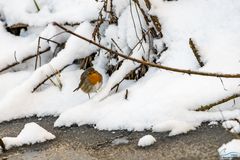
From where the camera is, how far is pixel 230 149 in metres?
2.55

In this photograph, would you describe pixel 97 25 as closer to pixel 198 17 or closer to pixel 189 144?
pixel 198 17

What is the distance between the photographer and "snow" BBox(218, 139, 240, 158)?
8.20ft

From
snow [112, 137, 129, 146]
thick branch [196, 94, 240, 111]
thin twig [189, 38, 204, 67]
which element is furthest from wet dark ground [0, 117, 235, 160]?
thin twig [189, 38, 204, 67]

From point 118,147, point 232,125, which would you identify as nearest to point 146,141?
point 118,147

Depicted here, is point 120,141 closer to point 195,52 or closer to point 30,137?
point 30,137

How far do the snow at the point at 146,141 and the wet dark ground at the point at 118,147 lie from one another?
2 centimetres

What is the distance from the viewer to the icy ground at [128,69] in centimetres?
317

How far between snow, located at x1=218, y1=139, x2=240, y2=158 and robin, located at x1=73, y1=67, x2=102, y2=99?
1326mm

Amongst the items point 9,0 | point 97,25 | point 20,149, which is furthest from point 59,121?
point 9,0

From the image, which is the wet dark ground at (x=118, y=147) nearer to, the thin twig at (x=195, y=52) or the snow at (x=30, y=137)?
the snow at (x=30, y=137)

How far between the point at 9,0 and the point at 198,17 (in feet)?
6.43

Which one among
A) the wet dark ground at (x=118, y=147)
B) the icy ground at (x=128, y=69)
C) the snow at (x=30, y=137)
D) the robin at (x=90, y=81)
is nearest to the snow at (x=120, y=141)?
the wet dark ground at (x=118, y=147)

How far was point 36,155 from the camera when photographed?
3064mm

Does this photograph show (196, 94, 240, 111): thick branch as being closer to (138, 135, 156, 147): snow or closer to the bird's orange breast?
(138, 135, 156, 147): snow
